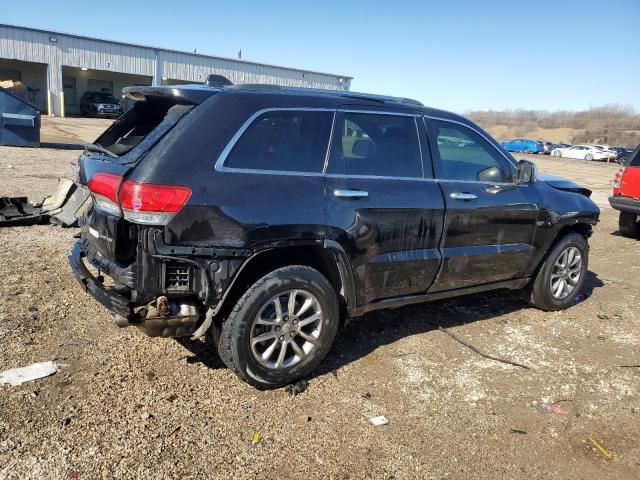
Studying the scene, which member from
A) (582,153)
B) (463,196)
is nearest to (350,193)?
(463,196)

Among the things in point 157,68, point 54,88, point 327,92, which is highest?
point 157,68

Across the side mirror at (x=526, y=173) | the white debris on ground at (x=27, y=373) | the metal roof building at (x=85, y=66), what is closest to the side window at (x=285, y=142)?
the white debris on ground at (x=27, y=373)

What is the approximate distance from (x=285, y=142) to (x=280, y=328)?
1193 millimetres

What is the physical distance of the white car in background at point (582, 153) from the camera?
41.9 meters

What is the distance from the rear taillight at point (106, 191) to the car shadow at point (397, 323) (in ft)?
4.17

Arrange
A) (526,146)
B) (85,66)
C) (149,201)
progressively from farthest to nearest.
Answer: (526,146) < (85,66) < (149,201)

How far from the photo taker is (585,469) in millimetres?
2791

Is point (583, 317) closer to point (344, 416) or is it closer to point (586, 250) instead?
point (586, 250)

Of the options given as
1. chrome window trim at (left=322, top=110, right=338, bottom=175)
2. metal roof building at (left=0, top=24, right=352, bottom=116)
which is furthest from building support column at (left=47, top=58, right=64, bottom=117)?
chrome window trim at (left=322, top=110, right=338, bottom=175)

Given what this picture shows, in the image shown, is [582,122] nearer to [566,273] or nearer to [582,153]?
[582,153]

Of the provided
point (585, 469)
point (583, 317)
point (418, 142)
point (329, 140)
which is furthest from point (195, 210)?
point (583, 317)

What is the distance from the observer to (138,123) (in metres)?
3.68

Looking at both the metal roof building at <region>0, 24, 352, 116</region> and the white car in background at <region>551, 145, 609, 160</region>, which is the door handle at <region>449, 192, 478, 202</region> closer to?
the metal roof building at <region>0, 24, 352, 116</region>

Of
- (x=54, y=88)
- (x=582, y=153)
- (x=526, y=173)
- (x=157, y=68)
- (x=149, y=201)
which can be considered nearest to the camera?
(x=149, y=201)
